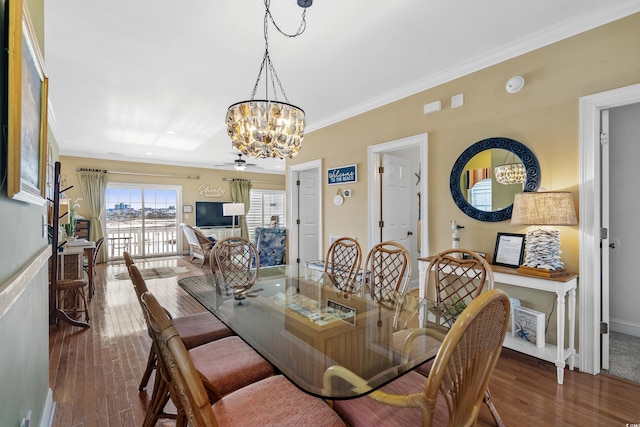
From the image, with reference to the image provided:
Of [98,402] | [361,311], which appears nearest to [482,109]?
[361,311]

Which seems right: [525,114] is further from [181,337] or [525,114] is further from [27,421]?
[27,421]

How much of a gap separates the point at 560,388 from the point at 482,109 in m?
2.37

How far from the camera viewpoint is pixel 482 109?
289cm

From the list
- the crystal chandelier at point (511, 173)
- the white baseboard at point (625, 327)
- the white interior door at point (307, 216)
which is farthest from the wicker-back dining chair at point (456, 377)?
the white interior door at point (307, 216)

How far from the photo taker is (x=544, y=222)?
2254mm

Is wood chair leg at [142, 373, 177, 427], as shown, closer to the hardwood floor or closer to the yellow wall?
the hardwood floor

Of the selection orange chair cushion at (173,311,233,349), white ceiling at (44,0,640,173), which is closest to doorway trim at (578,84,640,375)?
white ceiling at (44,0,640,173)

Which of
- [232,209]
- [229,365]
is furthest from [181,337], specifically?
[232,209]

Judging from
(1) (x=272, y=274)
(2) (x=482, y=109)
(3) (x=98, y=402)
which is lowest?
(3) (x=98, y=402)

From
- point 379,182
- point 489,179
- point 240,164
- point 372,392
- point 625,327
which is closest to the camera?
point 372,392

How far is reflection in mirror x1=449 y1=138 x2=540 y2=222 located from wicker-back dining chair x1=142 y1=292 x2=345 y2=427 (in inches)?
94.0

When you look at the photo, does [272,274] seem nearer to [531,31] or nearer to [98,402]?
[98,402]

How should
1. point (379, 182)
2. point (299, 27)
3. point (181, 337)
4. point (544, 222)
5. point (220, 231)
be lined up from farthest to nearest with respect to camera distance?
point (220, 231) < point (379, 182) < point (299, 27) < point (544, 222) < point (181, 337)

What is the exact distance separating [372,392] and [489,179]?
2456 mm
